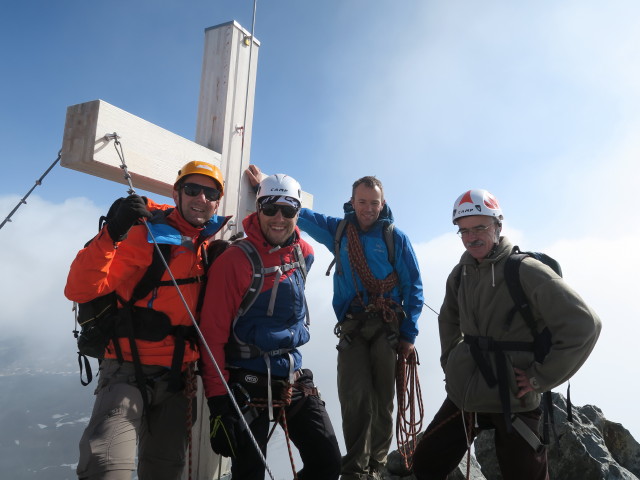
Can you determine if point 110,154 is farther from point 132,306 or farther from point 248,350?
point 248,350

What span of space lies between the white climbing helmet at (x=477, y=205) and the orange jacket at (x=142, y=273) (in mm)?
2329

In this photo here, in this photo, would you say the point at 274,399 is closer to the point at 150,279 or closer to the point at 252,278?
the point at 252,278

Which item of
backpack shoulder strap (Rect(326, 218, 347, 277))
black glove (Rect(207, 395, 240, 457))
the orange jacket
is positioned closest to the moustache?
backpack shoulder strap (Rect(326, 218, 347, 277))

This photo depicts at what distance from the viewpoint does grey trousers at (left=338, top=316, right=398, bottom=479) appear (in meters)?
4.35

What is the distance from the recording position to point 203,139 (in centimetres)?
451

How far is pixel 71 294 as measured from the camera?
2768mm

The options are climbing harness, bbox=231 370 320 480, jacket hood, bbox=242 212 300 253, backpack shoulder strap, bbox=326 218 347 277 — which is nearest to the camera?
climbing harness, bbox=231 370 320 480

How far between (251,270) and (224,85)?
2.34m

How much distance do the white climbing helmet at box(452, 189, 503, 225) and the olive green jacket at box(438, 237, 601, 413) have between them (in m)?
0.32

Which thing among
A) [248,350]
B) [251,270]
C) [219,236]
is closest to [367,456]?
[248,350]

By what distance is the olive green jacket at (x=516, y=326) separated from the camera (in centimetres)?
305

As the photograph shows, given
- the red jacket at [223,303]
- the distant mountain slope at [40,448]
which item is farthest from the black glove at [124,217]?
the distant mountain slope at [40,448]

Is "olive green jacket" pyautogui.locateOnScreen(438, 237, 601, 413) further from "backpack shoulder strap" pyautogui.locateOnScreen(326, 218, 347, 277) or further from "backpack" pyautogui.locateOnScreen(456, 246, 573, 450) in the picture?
"backpack shoulder strap" pyautogui.locateOnScreen(326, 218, 347, 277)

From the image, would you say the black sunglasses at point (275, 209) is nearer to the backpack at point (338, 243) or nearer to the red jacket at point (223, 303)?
the red jacket at point (223, 303)
